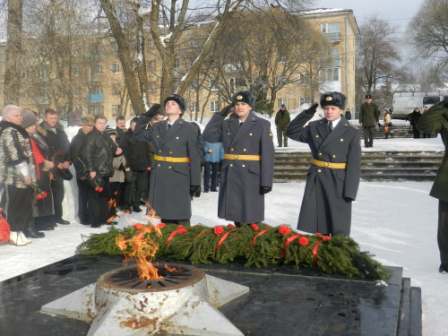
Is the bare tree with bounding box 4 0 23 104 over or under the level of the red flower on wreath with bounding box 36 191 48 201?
over

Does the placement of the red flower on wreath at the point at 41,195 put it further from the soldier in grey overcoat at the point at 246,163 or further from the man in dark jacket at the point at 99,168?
the soldier in grey overcoat at the point at 246,163

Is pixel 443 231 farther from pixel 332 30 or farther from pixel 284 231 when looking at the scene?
pixel 332 30

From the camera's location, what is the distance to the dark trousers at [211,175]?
12.0 meters

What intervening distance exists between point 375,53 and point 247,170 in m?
55.1

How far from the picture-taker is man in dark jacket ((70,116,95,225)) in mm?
8086

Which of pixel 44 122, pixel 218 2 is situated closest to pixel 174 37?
pixel 218 2

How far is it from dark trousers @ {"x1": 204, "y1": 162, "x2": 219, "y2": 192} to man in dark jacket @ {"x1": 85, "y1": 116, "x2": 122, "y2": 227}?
3849mm

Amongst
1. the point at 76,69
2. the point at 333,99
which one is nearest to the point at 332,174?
the point at 333,99

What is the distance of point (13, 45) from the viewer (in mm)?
13219

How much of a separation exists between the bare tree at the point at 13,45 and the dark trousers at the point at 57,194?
6.15 metres

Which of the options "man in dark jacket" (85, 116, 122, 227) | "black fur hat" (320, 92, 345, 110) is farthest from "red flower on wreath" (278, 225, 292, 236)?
"man in dark jacket" (85, 116, 122, 227)

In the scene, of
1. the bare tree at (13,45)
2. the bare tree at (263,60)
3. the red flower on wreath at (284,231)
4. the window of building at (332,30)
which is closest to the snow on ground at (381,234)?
the red flower on wreath at (284,231)

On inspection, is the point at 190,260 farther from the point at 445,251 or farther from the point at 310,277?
the point at 445,251

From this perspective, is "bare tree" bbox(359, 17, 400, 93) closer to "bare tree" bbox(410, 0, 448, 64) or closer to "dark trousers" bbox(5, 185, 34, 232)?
"bare tree" bbox(410, 0, 448, 64)
